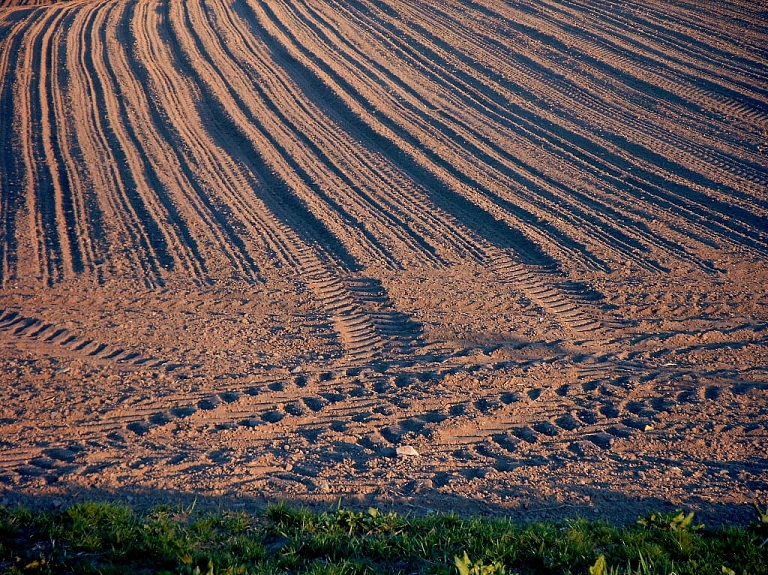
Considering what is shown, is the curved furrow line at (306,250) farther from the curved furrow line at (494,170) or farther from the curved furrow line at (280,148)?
the curved furrow line at (494,170)

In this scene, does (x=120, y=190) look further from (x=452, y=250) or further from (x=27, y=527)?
(x=27, y=527)

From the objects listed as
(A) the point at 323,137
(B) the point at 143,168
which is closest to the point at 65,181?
(B) the point at 143,168

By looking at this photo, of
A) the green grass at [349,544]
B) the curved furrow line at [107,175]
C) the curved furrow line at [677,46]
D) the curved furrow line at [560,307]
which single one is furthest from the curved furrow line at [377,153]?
the curved furrow line at [677,46]

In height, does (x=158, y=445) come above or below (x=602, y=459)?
below

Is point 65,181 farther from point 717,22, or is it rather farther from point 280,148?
point 717,22

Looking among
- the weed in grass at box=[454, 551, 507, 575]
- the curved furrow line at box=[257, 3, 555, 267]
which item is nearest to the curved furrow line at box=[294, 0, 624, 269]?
the curved furrow line at box=[257, 3, 555, 267]

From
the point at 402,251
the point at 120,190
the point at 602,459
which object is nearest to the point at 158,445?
the point at 602,459
